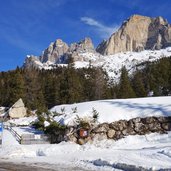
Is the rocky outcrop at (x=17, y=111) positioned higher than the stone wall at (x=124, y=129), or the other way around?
the rocky outcrop at (x=17, y=111)

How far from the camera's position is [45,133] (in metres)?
29.0

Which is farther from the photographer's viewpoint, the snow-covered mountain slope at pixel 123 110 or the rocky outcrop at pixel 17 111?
the rocky outcrop at pixel 17 111

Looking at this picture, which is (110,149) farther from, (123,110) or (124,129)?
(123,110)

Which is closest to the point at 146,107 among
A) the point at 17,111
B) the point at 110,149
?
the point at 110,149

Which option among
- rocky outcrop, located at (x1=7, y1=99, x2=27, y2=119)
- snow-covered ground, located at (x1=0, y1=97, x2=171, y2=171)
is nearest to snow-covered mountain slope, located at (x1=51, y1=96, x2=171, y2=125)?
snow-covered ground, located at (x1=0, y1=97, x2=171, y2=171)

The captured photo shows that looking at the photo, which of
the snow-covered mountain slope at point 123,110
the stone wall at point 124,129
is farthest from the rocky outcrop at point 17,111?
the stone wall at point 124,129

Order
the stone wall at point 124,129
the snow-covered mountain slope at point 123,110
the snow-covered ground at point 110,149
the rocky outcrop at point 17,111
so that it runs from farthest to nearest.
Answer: the rocky outcrop at point 17,111 → the snow-covered mountain slope at point 123,110 → the stone wall at point 124,129 → the snow-covered ground at point 110,149

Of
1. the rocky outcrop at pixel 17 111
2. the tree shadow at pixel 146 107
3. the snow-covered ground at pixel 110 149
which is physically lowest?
the snow-covered ground at pixel 110 149

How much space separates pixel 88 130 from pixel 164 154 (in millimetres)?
8797

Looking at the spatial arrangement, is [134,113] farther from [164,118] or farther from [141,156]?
[141,156]

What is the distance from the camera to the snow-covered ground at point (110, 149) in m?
17.1

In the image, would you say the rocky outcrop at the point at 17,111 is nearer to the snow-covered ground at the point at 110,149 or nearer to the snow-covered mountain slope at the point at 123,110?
the snow-covered ground at the point at 110,149

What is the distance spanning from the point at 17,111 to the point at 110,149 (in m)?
40.1

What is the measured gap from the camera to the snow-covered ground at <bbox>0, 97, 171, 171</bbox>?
1708cm
